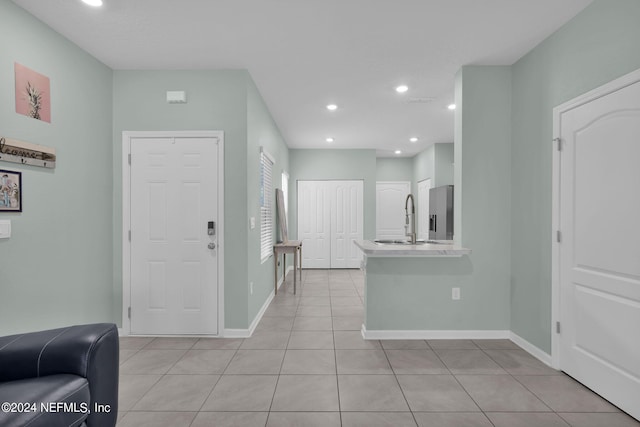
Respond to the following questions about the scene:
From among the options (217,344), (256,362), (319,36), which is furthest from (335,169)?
(256,362)

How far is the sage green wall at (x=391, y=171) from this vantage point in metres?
8.41

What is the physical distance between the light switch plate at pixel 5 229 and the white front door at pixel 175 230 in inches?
44.4

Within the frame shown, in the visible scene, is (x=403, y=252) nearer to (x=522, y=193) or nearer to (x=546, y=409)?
(x=522, y=193)

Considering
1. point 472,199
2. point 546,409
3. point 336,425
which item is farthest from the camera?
point 472,199

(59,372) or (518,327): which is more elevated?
(59,372)

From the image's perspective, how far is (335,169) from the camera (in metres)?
7.31

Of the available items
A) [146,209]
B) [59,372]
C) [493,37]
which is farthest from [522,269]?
[146,209]

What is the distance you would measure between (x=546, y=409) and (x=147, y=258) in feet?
11.5

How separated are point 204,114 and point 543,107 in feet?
10.2

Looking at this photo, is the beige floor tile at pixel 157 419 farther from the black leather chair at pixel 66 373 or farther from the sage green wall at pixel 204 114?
the sage green wall at pixel 204 114

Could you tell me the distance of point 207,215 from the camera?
3.33 metres

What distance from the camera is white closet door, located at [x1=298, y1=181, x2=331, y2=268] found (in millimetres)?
7316

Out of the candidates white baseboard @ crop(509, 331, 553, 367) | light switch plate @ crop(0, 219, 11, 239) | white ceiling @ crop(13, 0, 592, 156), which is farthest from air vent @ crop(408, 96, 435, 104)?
light switch plate @ crop(0, 219, 11, 239)

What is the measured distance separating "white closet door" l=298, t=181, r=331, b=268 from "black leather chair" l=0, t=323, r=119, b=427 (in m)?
5.69
